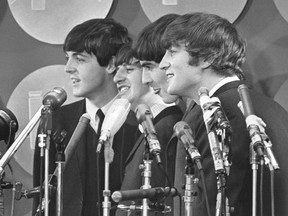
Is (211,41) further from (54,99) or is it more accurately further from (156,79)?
(54,99)

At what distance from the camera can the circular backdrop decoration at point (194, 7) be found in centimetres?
576

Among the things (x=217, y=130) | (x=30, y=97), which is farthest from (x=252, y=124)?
(x=30, y=97)

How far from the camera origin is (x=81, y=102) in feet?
19.7

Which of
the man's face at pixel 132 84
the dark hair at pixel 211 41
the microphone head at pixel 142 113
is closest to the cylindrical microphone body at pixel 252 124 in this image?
the microphone head at pixel 142 113

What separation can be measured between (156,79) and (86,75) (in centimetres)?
82

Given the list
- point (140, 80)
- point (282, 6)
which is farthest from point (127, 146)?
point (282, 6)

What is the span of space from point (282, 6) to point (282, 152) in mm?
1660

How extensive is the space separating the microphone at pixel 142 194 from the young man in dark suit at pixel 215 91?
0.19 meters

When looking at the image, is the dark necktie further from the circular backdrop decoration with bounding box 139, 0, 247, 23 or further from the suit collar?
the suit collar

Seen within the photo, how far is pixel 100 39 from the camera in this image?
5.86m

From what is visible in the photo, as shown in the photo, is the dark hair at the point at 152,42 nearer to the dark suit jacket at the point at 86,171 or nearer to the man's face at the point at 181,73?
the man's face at the point at 181,73

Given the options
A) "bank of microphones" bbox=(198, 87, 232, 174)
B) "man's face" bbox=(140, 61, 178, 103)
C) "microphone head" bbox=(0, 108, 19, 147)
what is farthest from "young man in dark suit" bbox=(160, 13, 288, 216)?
"microphone head" bbox=(0, 108, 19, 147)

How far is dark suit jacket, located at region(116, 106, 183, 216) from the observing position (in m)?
4.79

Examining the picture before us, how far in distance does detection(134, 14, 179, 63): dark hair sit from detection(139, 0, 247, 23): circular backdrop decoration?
0.59 m
